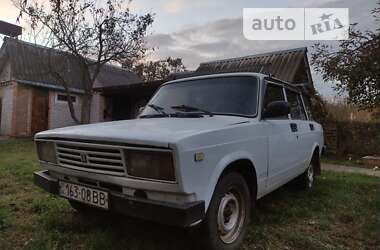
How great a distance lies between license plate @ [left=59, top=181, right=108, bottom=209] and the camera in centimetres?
279

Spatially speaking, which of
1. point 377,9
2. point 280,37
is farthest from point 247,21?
point 377,9

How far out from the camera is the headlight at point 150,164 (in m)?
2.48

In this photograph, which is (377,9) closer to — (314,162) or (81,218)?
(314,162)

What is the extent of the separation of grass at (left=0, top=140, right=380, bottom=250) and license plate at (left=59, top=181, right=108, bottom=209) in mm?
459

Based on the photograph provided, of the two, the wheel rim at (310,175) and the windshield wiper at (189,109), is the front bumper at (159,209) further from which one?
the wheel rim at (310,175)

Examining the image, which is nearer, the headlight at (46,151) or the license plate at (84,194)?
the license plate at (84,194)

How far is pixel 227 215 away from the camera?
311 cm

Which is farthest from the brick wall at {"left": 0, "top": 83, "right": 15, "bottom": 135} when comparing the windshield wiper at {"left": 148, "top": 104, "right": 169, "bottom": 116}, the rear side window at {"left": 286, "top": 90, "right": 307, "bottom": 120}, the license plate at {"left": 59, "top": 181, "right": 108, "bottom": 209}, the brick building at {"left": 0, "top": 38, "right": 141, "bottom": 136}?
the license plate at {"left": 59, "top": 181, "right": 108, "bottom": 209}

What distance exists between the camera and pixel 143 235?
3.39m

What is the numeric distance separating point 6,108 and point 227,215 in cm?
1882

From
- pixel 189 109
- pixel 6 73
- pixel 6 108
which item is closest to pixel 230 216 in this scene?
pixel 189 109

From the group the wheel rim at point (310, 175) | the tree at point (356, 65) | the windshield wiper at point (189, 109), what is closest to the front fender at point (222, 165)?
the windshield wiper at point (189, 109)

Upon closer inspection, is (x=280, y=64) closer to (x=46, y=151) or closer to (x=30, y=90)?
(x=46, y=151)

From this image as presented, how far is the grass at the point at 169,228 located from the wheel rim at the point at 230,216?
0.90 ft
